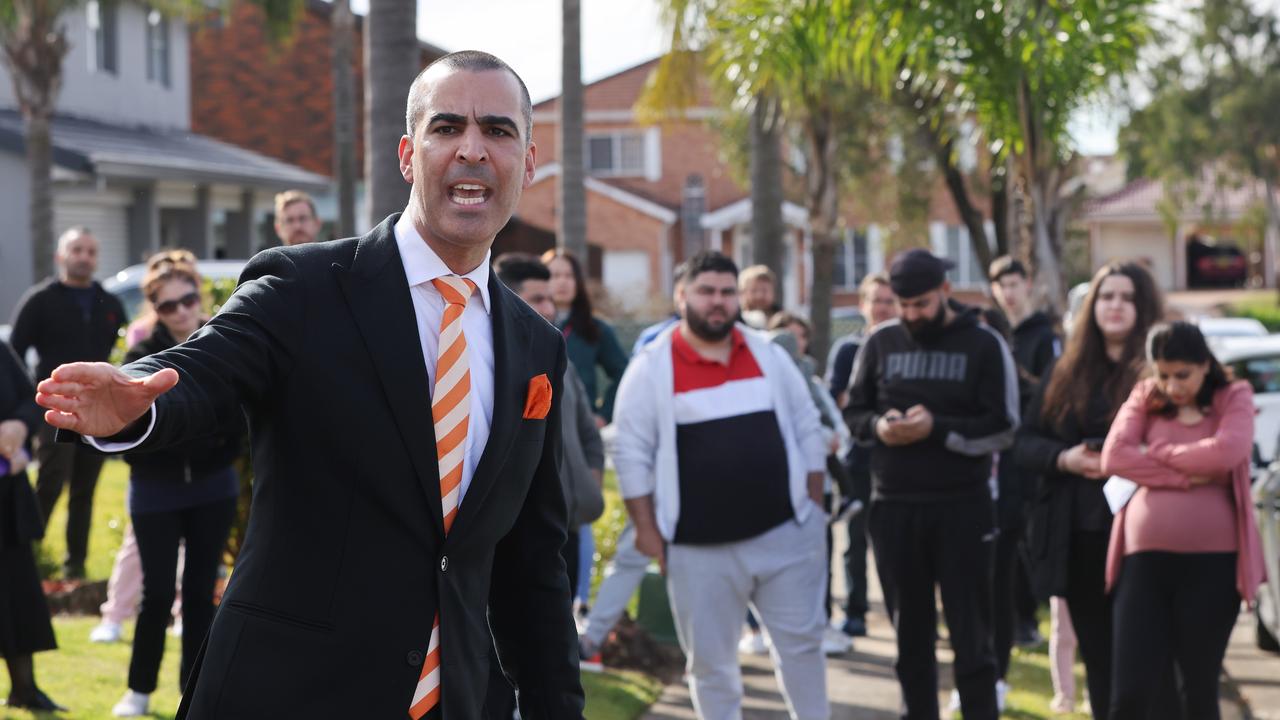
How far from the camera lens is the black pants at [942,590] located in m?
7.02

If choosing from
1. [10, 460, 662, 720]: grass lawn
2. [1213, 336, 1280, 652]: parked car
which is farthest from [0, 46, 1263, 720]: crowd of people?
[1213, 336, 1280, 652]: parked car

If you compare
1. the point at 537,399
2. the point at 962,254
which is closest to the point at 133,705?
the point at 537,399

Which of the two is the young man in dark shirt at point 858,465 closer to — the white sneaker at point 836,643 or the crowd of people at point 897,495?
the white sneaker at point 836,643

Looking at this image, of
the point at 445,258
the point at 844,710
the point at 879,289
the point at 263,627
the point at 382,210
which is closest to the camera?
the point at 263,627

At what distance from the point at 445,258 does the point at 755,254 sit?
14144mm

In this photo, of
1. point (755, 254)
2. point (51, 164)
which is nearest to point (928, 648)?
point (755, 254)

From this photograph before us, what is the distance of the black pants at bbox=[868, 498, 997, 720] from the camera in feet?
23.0

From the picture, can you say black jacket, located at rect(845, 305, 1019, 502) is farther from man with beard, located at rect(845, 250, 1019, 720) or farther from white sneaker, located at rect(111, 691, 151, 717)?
white sneaker, located at rect(111, 691, 151, 717)

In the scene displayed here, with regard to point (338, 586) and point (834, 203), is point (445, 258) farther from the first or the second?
point (834, 203)

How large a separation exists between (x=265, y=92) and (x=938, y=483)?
3363 cm

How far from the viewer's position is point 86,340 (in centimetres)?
1112

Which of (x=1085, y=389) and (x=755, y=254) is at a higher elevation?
(x=755, y=254)

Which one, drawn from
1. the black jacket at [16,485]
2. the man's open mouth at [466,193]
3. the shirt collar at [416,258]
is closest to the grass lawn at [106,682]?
the black jacket at [16,485]

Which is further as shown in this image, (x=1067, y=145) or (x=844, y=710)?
(x=1067, y=145)
